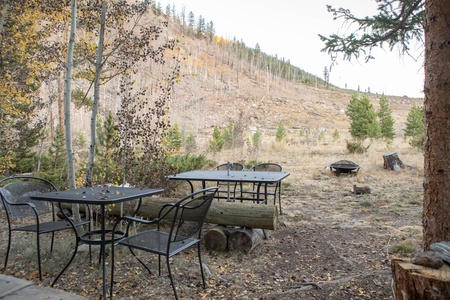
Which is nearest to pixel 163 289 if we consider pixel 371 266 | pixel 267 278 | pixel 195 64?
pixel 267 278

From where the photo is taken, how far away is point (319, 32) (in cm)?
393

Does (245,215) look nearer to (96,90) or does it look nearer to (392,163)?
(96,90)

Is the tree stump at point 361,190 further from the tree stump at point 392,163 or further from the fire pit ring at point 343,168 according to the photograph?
the tree stump at point 392,163

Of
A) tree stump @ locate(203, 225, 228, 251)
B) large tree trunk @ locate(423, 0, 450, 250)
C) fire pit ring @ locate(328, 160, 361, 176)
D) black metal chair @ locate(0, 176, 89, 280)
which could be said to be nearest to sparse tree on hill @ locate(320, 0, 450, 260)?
large tree trunk @ locate(423, 0, 450, 250)

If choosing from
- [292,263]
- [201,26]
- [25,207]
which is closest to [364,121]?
[292,263]

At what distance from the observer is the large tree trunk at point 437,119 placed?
2330 mm

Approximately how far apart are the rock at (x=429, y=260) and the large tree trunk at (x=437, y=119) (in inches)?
28.5

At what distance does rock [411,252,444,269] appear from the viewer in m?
1.73

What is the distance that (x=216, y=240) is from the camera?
3686 mm

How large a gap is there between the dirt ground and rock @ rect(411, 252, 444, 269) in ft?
3.03

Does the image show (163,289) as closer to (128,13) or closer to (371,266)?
(371,266)

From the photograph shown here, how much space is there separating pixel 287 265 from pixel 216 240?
2.68ft

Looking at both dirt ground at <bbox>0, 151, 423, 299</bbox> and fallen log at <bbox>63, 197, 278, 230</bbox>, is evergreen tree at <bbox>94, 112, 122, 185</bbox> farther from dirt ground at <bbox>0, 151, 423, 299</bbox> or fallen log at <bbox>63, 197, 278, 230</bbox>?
dirt ground at <bbox>0, 151, 423, 299</bbox>

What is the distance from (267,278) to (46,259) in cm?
211
